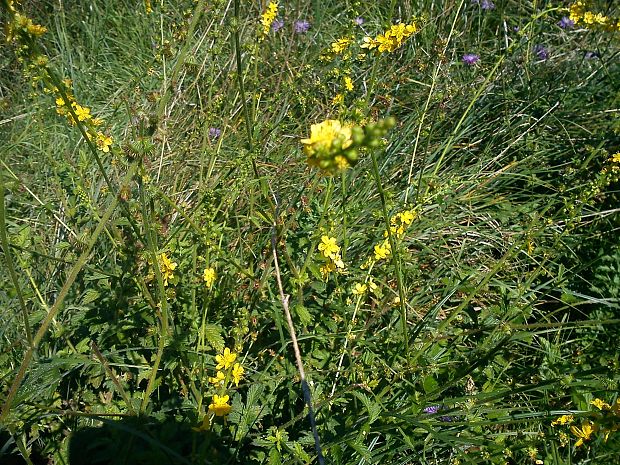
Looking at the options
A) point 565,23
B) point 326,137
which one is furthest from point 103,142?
point 565,23

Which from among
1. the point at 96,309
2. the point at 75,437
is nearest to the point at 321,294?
the point at 96,309

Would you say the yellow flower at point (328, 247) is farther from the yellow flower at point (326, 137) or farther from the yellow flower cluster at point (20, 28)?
the yellow flower cluster at point (20, 28)

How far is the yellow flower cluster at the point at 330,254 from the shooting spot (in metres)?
1.91

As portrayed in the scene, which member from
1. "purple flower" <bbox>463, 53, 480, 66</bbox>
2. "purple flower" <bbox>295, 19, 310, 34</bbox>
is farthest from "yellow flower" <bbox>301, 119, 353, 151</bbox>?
"purple flower" <bbox>295, 19, 310, 34</bbox>

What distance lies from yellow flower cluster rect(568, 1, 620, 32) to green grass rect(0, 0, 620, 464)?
414 millimetres

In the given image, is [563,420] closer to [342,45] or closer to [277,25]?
[342,45]

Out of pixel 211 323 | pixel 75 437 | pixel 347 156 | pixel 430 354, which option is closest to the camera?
pixel 347 156

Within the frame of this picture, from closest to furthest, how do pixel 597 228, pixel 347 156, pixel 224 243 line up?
1. pixel 347 156
2. pixel 224 243
3. pixel 597 228

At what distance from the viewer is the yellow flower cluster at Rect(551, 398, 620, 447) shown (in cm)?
152

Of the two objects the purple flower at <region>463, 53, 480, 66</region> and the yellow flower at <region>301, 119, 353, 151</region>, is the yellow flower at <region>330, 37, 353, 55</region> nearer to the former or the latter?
the yellow flower at <region>301, 119, 353, 151</region>

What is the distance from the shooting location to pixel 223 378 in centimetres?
163

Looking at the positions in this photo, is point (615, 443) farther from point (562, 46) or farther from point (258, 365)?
point (562, 46)

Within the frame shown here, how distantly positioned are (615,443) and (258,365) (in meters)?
1.38

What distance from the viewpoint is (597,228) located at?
2.80 metres
